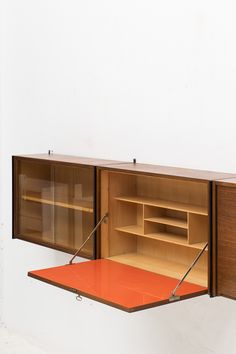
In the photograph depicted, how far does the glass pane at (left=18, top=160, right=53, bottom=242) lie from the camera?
3.36 metres

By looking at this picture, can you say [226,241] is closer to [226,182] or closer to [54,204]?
[226,182]

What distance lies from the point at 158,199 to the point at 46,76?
1.22 m

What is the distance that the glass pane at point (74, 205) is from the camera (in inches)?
121

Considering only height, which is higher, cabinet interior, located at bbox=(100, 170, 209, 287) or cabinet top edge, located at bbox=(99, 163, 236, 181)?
cabinet top edge, located at bbox=(99, 163, 236, 181)

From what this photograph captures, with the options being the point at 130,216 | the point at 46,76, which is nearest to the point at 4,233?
the point at 46,76

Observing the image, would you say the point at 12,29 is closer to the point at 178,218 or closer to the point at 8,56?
the point at 8,56

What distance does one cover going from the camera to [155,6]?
10.2 feet

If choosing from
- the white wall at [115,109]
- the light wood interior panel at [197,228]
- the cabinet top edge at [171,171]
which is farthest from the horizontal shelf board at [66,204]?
the light wood interior panel at [197,228]

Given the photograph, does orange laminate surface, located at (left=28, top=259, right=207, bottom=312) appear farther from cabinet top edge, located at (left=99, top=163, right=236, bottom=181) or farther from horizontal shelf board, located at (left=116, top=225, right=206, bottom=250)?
cabinet top edge, located at (left=99, top=163, right=236, bottom=181)

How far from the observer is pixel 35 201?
11.3ft

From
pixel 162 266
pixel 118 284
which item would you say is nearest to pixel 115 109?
pixel 162 266

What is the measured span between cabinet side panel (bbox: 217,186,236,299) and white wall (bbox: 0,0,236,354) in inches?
16.0

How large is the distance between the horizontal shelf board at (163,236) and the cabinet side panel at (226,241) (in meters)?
0.21

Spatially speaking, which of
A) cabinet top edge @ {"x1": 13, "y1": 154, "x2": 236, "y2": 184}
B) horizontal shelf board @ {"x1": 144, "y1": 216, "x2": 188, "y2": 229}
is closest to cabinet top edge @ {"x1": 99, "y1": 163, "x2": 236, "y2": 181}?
cabinet top edge @ {"x1": 13, "y1": 154, "x2": 236, "y2": 184}
